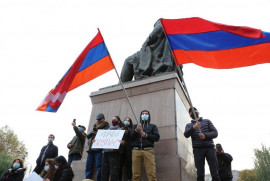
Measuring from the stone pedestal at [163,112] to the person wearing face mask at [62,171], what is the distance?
1025 mm

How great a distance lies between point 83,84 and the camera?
22.7 feet

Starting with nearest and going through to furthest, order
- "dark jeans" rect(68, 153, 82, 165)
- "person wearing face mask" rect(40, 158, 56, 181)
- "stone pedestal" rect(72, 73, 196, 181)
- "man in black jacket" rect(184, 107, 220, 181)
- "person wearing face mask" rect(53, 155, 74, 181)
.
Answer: "man in black jacket" rect(184, 107, 220, 181) < "person wearing face mask" rect(53, 155, 74, 181) < "person wearing face mask" rect(40, 158, 56, 181) < "stone pedestal" rect(72, 73, 196, 181) < "dark jeans" rect(68, 153, 82, 165)

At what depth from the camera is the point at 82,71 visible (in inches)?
271

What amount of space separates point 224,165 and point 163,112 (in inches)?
89.1

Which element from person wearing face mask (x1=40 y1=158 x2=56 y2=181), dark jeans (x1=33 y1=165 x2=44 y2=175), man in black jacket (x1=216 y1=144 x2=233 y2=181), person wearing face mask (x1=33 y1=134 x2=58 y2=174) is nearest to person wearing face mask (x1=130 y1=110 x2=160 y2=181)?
person wearing face mask (x1=40 y1=158 x2=56 y2=181)

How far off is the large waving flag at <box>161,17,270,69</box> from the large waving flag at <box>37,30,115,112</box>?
196cm

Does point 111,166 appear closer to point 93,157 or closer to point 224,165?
point 93,157

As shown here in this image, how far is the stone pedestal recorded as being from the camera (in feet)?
19.3

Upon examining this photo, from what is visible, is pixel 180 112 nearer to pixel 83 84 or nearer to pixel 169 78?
pixel 169 78

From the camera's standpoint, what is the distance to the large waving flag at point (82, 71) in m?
6.78

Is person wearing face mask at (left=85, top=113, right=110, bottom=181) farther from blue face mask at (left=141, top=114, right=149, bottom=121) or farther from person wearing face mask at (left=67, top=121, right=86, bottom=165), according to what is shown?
blue face mask at (left=141, top=114, right=149, bottom=121)

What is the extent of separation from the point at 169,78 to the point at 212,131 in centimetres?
231

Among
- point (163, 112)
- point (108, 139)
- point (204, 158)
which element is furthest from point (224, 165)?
point (108, 139)

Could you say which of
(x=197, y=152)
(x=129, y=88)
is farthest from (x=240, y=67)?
(x=129, y=88)
